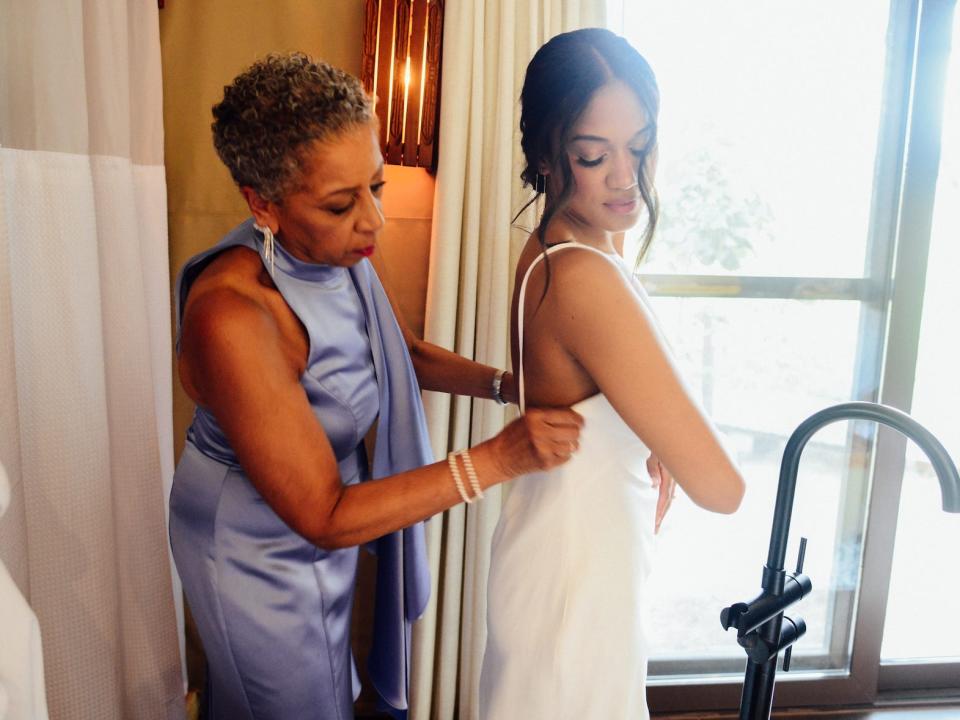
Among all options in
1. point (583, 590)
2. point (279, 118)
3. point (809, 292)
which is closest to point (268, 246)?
point (279, 118)

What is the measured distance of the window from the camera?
2.07 meters

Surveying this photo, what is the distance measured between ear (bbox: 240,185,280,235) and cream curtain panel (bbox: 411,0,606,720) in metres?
0.70

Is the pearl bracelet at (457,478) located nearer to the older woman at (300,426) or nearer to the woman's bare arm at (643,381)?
the older woman at (300,426)

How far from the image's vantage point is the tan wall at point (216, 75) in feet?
5.77

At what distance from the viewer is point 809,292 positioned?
2184mm

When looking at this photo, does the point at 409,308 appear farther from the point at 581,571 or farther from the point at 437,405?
the point at 581,571

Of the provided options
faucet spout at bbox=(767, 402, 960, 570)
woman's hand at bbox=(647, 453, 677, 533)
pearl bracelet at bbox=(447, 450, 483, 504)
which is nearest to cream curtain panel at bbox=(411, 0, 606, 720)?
woman's hand at bbox=(647, 453, 677, 533)

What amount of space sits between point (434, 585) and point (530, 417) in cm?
106

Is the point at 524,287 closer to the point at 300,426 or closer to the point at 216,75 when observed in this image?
the point at 300,426

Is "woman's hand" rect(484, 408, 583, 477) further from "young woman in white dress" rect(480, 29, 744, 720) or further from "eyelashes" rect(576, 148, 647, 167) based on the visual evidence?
"eyelashes" rect(576, 148, 647, 167)

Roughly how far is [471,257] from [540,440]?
0.90 metres

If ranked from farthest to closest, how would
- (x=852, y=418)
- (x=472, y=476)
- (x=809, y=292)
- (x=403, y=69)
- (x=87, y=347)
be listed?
1. (x=809, y=292)
2. (x=403, y=69)
3. (x=87, y=347)
4. (x=472, y=476)
5. (x=852, y=418)

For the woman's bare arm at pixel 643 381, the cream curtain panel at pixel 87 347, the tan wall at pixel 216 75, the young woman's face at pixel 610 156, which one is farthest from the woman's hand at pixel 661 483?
the cream curtain panel at pixel 87 347

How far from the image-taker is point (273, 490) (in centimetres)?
102
